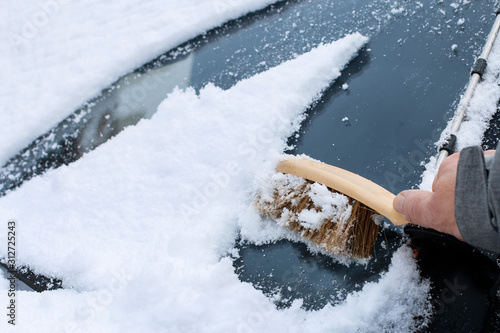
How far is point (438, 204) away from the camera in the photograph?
88 cm

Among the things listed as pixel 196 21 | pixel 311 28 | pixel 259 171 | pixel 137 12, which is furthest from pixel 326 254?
pixel 137 12

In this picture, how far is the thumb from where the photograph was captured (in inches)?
37.0

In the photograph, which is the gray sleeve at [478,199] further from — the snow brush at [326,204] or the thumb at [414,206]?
the snow brush at [326,204]

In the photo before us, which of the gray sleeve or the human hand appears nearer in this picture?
the gray sleeve

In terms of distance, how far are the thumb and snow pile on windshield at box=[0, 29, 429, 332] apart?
21 cm

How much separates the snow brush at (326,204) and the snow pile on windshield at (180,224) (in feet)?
0.27

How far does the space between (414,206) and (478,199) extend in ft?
0.79

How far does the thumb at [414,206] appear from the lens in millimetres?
939

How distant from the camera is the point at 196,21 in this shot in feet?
6.52

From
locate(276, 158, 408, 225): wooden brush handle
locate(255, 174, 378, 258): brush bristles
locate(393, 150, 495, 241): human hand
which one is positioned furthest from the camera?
locate(255, 174, 378, 258): brush bristles

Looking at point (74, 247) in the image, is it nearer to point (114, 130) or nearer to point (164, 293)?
point (164, 293)

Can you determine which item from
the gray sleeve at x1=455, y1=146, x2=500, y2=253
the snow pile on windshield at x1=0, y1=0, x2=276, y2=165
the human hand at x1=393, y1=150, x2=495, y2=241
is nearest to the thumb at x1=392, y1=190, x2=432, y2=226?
the human hand at x1=393, y1=150, x2=495, y2=241

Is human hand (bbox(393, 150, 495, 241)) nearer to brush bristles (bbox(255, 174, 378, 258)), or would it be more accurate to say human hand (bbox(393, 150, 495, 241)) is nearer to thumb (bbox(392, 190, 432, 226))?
thumb (bbox(392, 190, 432, 226))

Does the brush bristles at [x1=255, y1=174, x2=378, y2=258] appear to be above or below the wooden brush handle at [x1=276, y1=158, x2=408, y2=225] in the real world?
below
